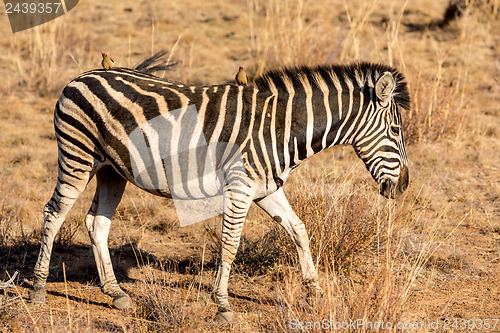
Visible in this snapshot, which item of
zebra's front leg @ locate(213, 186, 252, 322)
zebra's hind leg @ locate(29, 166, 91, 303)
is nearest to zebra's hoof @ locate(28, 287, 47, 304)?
zebra's hind leg @ locate(29, 166, 91, 303)

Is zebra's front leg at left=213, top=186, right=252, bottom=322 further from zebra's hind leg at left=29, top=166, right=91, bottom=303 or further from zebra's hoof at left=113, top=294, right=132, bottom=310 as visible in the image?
zebra's hind leg at left=29, top=166, right=91, bottom=303

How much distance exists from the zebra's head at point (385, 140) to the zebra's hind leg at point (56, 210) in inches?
97.8

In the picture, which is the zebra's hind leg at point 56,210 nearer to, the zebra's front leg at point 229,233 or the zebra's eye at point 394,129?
the zebra's front leg at point 229,233

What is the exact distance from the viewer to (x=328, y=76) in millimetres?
4836

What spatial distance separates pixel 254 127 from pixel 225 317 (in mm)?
1602

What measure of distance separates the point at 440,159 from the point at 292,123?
4.55 metres

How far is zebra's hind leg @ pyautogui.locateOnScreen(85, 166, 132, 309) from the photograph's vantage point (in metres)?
5.25

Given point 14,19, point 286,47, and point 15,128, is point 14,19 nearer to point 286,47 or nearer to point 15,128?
point 15,128

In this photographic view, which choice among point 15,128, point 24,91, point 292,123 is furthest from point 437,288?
point 24,91

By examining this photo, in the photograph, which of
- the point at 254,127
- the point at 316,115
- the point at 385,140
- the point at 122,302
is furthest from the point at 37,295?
the point at 385,140

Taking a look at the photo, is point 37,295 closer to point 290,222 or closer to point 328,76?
point 290,222

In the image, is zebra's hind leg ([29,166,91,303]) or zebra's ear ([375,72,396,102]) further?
zebra's hind leg ([29,166,91,303])

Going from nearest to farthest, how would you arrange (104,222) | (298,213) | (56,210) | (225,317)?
(225,317) → (56,210) → (104,222) → (298,213)

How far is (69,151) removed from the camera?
4.93 meters
